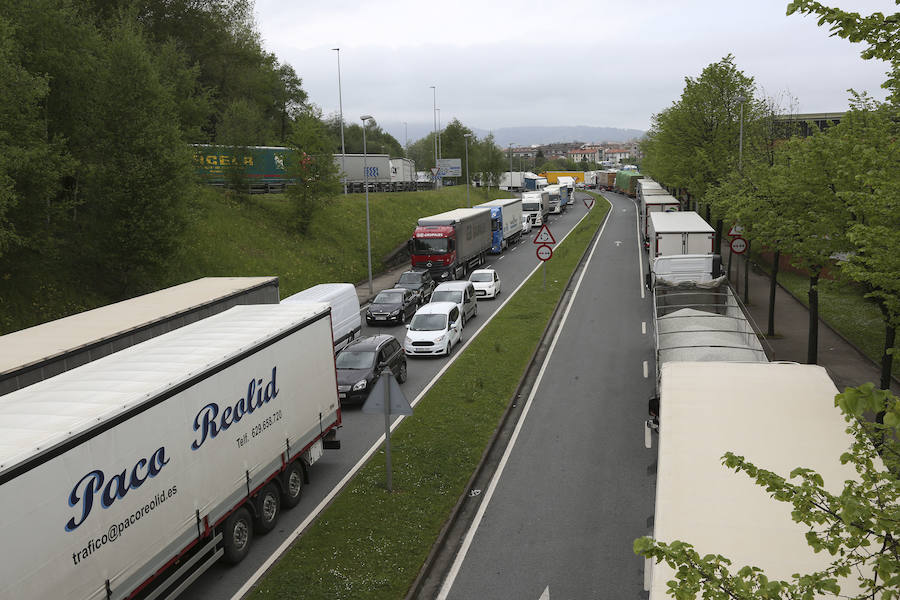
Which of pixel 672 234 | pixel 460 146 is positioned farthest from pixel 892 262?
pixel 460 146

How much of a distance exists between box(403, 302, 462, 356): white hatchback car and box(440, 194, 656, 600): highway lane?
11.4 ft

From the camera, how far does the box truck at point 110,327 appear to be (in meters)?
10.6

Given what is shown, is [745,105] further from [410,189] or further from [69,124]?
[410,189]

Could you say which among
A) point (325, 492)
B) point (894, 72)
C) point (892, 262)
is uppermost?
point (894, 72)

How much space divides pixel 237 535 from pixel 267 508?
3.15ft

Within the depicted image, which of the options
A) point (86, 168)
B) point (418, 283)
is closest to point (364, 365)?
point (86, 168)

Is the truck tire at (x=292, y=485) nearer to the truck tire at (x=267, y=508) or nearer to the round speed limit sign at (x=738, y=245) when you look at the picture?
the truck tire at (x=267, y=508)

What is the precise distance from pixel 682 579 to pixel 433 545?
24.0 ft

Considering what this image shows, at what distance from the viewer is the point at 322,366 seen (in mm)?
13570

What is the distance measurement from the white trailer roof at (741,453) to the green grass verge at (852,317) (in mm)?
6271

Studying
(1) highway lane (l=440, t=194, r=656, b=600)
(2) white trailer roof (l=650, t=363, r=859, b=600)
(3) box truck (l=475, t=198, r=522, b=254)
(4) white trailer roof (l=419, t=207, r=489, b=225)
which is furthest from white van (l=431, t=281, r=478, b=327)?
(3) box truck (l=475, t=198, r=522, b=254)

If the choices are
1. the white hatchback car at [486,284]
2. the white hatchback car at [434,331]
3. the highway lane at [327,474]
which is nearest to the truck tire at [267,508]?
the highway lane at [327,474]

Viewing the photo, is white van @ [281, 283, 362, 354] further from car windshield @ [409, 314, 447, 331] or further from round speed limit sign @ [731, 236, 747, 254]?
round speed limit sign @ [731, 236, 747, 254]

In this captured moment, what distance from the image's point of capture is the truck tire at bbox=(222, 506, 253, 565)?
34.5 feet
